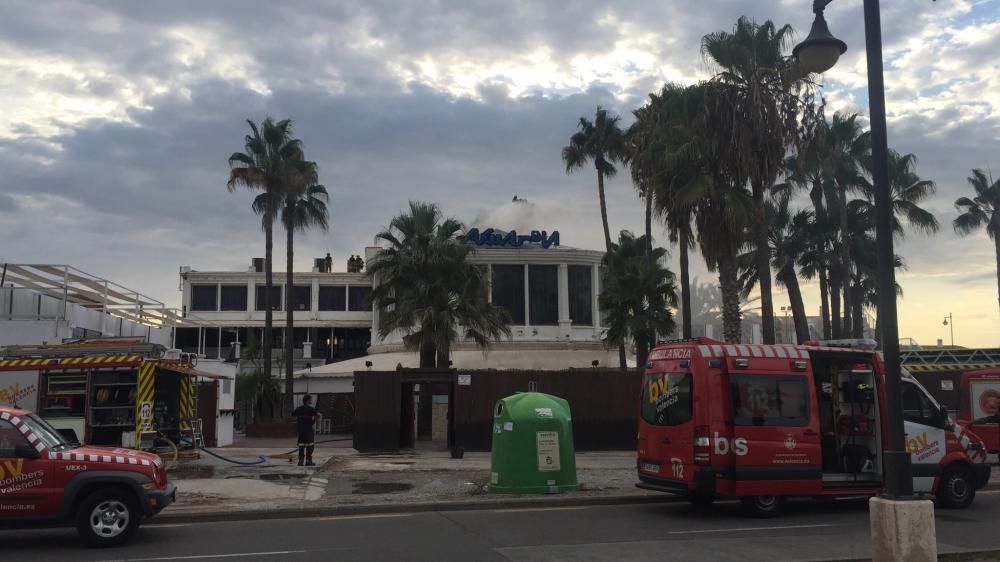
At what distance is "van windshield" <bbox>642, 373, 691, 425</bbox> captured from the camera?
12.5 metres

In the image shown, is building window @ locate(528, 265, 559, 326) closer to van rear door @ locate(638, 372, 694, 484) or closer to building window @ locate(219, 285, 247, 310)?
building window @ locate(219, 285, 247, 310)

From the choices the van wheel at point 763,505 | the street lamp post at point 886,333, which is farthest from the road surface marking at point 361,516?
the street lamp post at point 886,333

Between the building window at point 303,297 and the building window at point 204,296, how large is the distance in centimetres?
504

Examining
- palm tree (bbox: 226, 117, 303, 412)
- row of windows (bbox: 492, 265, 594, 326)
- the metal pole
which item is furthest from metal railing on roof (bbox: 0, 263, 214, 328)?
the metal pole

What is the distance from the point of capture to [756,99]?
23.4m

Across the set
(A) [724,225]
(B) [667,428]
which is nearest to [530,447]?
(B) [667,428]

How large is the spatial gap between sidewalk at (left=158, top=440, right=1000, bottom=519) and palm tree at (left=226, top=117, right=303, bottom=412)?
18172 millimetres

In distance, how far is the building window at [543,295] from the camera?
4225 centimetres

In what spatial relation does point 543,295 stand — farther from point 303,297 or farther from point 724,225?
point 303,297

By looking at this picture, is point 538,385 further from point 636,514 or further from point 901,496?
point 901,496

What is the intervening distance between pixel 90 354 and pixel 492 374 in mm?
10570

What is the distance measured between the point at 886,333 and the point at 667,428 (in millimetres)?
5321

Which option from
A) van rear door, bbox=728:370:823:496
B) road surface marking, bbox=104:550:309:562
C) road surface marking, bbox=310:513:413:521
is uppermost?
van rear door, bbox=728:370:823:496

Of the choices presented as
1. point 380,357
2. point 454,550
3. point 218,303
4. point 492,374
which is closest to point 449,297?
point 492,374
